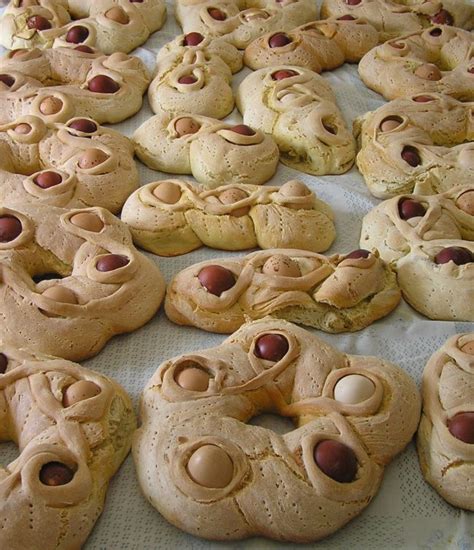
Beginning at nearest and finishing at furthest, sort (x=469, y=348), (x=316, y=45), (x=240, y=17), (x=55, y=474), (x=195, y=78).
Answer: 1. (x=55, y=474)
2. (x=469, y=348)
3. (x=195, y=78)
4. (x=316, y=45)
5. (x=240, y=17)

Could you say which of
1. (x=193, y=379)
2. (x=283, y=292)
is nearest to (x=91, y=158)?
(x=283, y=292)

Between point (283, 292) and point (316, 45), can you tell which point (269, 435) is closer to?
point (283, 292)

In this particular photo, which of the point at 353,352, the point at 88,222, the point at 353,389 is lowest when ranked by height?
the point at 353,352

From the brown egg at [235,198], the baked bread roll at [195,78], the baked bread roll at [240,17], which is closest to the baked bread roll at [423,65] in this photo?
the baked bread roll at [240,17]

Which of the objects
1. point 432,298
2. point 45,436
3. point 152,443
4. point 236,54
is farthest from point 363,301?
point 236,54

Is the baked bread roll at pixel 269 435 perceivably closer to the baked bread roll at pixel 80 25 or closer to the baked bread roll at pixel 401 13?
the baked bread roll at pixel 80 25

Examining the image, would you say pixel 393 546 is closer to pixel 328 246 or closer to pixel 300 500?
pixel 300 500
